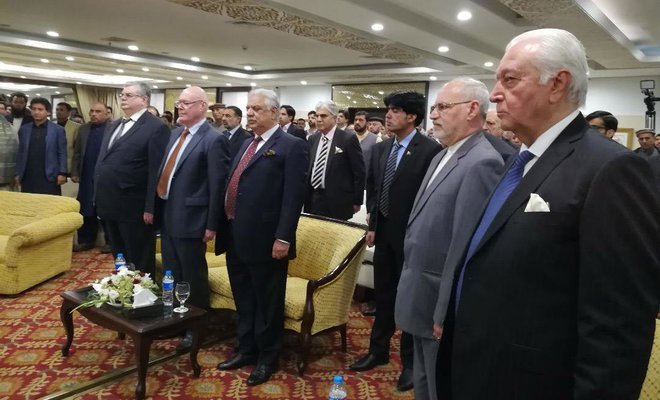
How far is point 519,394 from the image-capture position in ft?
3.89

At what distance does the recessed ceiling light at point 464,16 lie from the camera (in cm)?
650

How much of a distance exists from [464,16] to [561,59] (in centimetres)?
604

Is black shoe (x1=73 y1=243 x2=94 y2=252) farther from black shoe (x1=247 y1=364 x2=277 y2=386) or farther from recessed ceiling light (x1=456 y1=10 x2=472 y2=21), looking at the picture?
recessed ceiling light (x1=456 y1=10 x2=472 y2=21)

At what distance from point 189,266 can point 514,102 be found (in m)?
2.39

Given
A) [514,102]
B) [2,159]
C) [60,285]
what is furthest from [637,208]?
[2,159]

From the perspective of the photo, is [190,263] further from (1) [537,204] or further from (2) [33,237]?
(1) [537,204]

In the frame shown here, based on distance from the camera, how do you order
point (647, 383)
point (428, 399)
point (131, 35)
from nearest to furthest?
point (647, 383)
point (428, 399)
point (131, 35)

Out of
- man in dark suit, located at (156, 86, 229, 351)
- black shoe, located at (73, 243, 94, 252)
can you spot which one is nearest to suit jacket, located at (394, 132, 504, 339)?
man in dark suit, located at (156, 86, 229, 351)

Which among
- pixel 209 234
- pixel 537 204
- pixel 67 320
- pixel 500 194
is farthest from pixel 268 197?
pixel 537 204

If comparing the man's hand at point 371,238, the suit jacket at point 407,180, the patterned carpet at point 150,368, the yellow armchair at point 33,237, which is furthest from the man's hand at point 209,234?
the yellow armchair at point 33,237

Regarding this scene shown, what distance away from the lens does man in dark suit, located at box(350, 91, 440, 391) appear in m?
2.71

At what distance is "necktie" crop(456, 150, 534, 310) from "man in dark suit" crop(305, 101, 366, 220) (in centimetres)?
298

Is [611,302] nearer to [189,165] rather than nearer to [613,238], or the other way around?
[613,238]

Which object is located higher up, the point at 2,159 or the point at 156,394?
the point at 2,159
